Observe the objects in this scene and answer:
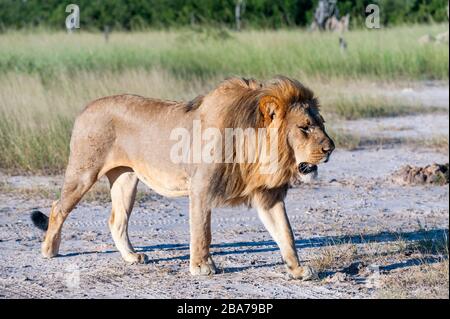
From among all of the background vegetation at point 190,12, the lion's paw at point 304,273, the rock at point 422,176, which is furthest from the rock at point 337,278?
the background vegetation at point 190,12

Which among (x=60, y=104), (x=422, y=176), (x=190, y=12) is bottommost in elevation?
(x=422, y=176)

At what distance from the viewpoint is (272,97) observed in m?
5.95

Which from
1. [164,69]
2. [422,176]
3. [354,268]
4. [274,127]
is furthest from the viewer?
[164,69]

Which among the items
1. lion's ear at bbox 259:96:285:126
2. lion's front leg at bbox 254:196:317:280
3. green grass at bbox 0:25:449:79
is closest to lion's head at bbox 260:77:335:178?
lion's ear at bbox 259:96:285:126

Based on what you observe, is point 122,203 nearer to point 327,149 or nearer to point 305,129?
point 305,129

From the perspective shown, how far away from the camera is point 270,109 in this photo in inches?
234

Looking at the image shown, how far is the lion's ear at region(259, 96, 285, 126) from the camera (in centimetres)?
592

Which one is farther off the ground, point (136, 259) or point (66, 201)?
point (66, 201)

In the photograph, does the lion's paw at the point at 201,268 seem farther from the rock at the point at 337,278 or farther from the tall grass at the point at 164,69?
the tall grass at the point at 164,69

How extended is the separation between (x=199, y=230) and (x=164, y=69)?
9994 mm

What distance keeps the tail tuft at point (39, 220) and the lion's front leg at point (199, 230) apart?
4.62 ft

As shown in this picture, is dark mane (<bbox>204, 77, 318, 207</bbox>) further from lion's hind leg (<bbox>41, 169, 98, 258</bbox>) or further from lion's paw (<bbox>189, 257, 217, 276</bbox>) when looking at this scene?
lion's hind leg (<bbox>41, 169, 98, 258</bbox>)

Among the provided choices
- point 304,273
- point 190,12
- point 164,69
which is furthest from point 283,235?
point 190,12
